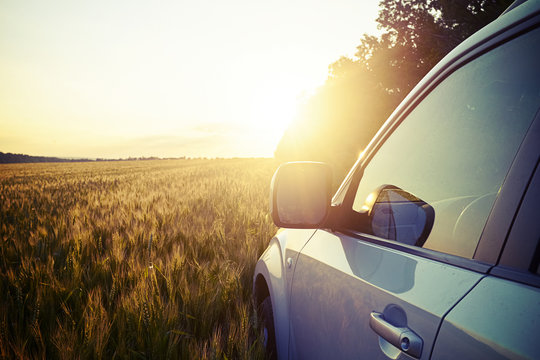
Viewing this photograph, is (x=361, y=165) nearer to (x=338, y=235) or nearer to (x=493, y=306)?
(x=338, y=235)

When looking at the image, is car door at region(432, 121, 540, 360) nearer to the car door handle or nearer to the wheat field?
the car door handle

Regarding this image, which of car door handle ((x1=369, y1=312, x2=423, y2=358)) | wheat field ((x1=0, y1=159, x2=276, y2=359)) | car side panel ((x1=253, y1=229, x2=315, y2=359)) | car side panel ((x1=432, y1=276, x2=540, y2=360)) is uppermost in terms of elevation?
car side panel ((x1=432, y1=276, x2=540, y2=360))

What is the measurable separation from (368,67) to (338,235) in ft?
59.4

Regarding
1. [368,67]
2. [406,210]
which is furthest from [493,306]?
[368,67]

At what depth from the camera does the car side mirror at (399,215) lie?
1098 millimetres

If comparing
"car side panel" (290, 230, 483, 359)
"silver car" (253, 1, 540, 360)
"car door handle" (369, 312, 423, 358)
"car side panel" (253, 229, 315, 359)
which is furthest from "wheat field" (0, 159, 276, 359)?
"car door handle" (369, 312, 423, 358)

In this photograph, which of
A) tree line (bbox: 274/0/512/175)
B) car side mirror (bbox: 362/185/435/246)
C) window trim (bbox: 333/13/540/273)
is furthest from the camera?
tree line (bbox: 274/0/512/175)

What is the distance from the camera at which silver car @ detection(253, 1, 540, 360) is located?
63 centimetres

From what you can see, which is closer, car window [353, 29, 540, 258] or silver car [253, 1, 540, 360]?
silver car [253, 1, 540, 360]

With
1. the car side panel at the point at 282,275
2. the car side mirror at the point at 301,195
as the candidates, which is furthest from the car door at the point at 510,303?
the car side panel at the point at 282,275

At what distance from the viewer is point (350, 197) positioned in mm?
1326

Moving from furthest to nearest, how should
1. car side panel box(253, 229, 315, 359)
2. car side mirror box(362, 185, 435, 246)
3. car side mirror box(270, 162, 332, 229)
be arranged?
1. car side panel box(253, 229, 315, 359)
2. car side mirror box(270, 162, 332, 229)
3. car side mirror box(362, 185, 435, 246)

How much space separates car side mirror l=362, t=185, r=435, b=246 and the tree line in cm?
1012

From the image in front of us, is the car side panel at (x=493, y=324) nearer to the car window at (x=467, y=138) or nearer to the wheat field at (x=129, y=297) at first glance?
the car window at (x=467, y=138)
